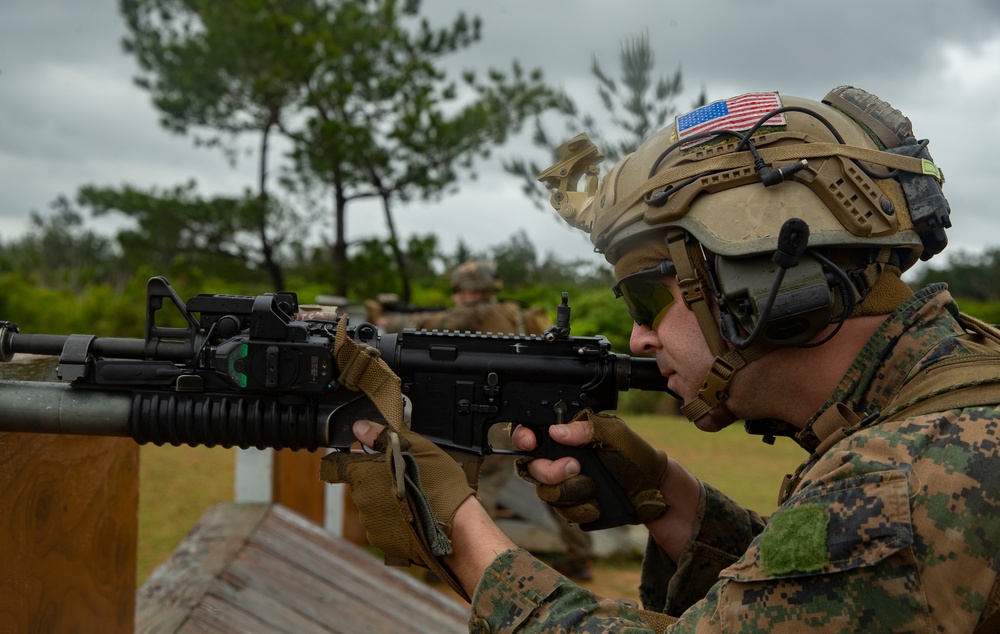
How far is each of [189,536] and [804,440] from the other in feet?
12.0

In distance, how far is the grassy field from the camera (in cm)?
802

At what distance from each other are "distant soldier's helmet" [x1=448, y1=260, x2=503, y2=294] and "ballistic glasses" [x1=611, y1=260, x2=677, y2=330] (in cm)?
661

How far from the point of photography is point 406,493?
243 cm

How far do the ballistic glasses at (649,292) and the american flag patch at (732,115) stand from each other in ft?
1.29

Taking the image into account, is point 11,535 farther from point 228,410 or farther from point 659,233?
point 659,233

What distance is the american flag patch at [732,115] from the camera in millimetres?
2309

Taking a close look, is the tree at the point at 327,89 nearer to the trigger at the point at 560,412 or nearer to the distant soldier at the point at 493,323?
the distant soldier at the point at 493,323

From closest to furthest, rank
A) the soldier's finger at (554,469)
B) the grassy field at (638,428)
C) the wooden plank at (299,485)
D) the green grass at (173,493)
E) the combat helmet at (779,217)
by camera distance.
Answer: the combat helmet at (779,217), the soldier's finger at (554,469), the wooden plank at (299,485), the green grass at (173,493), the grassy field at (638,428)

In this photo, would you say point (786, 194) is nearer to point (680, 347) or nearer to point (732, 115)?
point (732, 115)

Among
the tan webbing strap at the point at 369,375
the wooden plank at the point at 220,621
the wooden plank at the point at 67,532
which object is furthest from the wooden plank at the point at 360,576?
the tan webbing strap at the point at 369,375

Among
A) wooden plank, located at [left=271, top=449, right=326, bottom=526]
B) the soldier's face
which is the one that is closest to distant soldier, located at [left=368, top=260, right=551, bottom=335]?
wooden plank, located at [left=271, top=449, right=326, bottom=526]

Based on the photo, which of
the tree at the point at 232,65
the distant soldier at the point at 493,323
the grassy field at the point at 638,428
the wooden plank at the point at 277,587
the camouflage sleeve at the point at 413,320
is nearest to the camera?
the wooden plank at the point at 277,587

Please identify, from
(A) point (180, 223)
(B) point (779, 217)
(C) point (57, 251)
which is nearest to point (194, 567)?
(B) point (779, 217)

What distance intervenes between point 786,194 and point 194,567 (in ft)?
11.6
